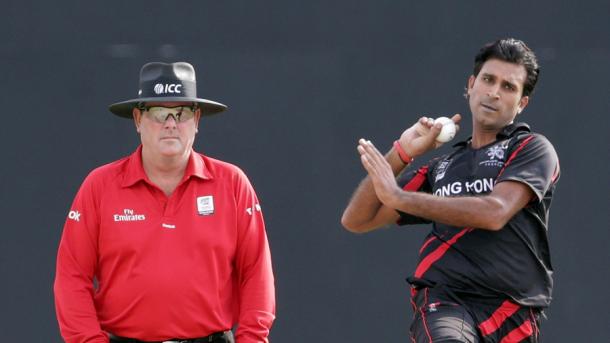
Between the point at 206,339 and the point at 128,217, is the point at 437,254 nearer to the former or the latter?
the point at 206,339

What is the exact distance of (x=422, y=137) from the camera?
4.55m

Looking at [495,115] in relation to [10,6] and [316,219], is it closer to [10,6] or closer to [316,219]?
[316,219]

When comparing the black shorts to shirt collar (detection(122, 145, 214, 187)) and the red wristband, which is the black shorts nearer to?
the red wristband

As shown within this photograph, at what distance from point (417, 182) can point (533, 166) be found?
603 millimetres

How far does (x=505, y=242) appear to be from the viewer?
4.27m

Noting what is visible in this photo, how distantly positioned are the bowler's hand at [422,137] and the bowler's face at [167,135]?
0.89 m

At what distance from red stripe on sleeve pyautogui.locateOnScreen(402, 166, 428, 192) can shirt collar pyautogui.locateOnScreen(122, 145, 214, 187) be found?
83 centimetres

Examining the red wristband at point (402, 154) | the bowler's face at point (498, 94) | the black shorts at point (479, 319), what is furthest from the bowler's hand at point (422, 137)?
the black shorts at point (479, 319)

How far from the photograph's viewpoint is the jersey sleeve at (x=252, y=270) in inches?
179

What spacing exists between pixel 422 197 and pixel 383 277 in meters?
2.37

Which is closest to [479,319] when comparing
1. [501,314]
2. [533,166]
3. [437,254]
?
[501,314]

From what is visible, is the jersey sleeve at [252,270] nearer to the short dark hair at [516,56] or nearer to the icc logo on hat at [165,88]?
the icc logo on hat at [165,88]

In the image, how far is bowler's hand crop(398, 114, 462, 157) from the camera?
452cm

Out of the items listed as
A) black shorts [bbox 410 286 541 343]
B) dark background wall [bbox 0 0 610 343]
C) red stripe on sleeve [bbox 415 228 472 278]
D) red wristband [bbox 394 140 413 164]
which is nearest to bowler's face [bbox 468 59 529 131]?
red wristband [bbox 394 140 413 164]
